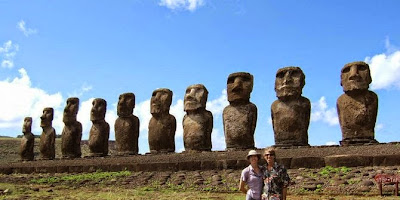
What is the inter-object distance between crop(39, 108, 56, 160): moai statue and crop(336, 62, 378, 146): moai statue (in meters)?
12.8

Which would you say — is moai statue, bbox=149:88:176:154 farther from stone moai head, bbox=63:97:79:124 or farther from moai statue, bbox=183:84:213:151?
stone moai head, bbox=63:97:79:124

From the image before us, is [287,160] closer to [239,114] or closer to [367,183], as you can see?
[367,183]

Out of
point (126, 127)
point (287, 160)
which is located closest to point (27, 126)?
point (126, 127)

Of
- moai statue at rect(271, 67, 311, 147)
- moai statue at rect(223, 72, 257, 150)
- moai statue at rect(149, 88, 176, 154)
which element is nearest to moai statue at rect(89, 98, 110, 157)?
moai statue at rect(149, 88, 176, 154)

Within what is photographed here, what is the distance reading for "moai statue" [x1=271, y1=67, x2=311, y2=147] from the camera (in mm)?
12906

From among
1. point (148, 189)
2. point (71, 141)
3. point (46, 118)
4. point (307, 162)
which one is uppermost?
point (46, 118)

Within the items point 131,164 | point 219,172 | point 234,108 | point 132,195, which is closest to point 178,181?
point 219,172

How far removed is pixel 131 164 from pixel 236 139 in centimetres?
304

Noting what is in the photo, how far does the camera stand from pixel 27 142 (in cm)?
2175

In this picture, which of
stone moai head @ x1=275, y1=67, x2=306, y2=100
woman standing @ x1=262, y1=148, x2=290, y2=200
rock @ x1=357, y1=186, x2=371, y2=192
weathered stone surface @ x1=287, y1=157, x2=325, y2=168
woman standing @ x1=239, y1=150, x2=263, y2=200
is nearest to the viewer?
woman standing @ x1=262, y1=148, x2=290, y2=200

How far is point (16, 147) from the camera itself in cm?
3444

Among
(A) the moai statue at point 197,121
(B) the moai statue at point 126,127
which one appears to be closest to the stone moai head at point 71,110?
(B) the moai statue at point 126,127

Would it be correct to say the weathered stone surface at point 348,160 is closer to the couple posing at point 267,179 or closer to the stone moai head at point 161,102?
the couple posing at point 267,179

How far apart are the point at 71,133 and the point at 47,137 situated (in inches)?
77.4
